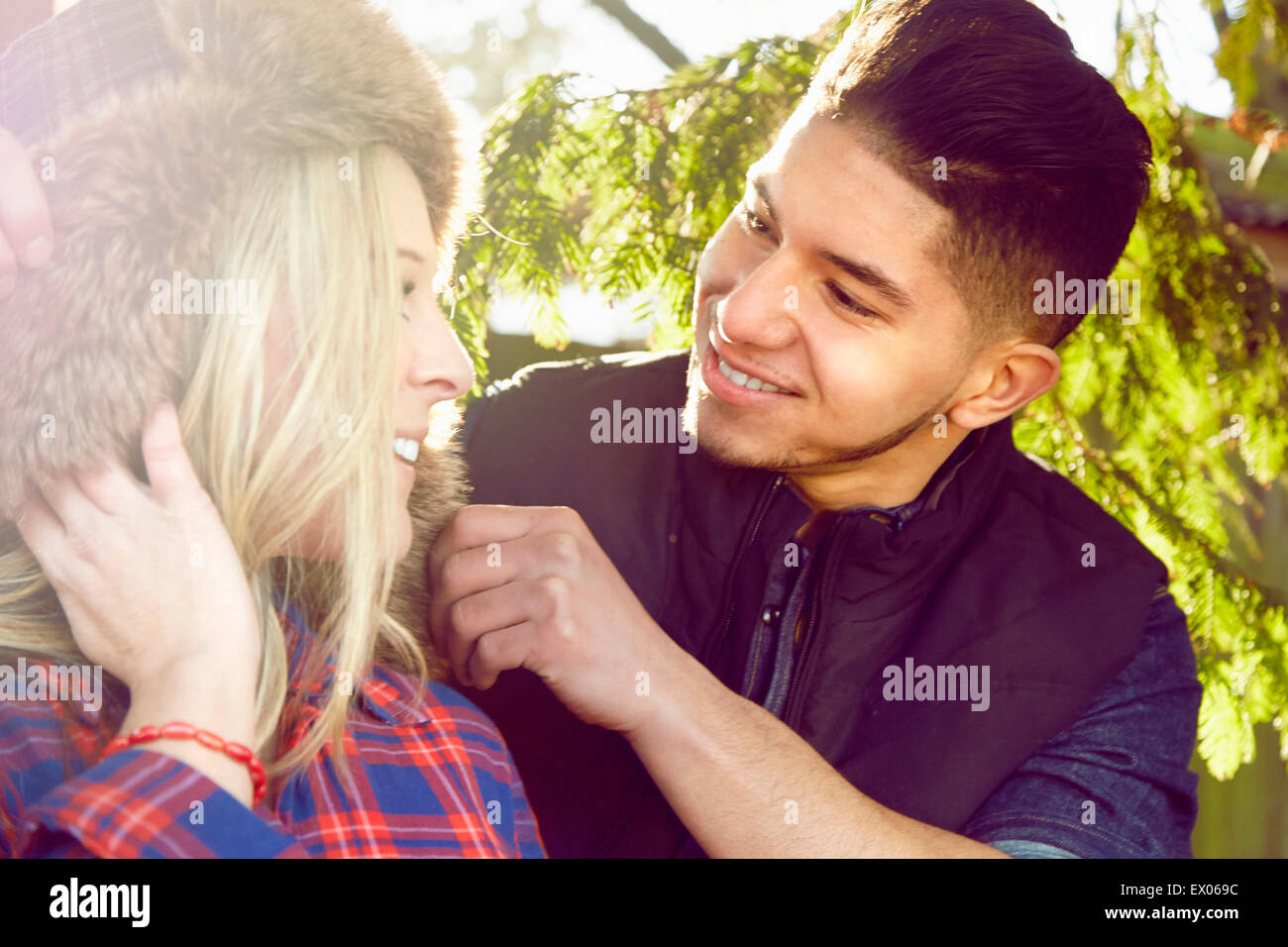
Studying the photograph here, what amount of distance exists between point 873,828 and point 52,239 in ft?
3.44

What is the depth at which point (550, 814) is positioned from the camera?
1521 millimetres

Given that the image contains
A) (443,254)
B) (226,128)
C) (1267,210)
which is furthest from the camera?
(1267,210)

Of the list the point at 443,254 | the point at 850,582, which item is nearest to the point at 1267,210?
the point at 850,582

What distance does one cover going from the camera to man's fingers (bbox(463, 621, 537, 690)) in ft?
4.06

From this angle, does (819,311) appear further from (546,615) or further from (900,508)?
(546,615)

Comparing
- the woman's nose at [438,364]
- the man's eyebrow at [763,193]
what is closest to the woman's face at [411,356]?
the woman's nose at [438,364]

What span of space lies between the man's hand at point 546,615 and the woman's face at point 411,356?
0.43 feet

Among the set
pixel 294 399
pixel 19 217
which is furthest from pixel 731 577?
pixel 19 217

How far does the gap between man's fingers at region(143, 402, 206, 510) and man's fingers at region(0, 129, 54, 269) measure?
0.16 metres

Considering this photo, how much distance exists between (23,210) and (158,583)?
32 centimetres

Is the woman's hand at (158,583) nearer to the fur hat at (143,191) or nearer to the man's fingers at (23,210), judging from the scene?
the fur hat at (143,191)

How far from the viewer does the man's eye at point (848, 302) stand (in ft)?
4.89

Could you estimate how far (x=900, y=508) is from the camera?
5.46 ft
